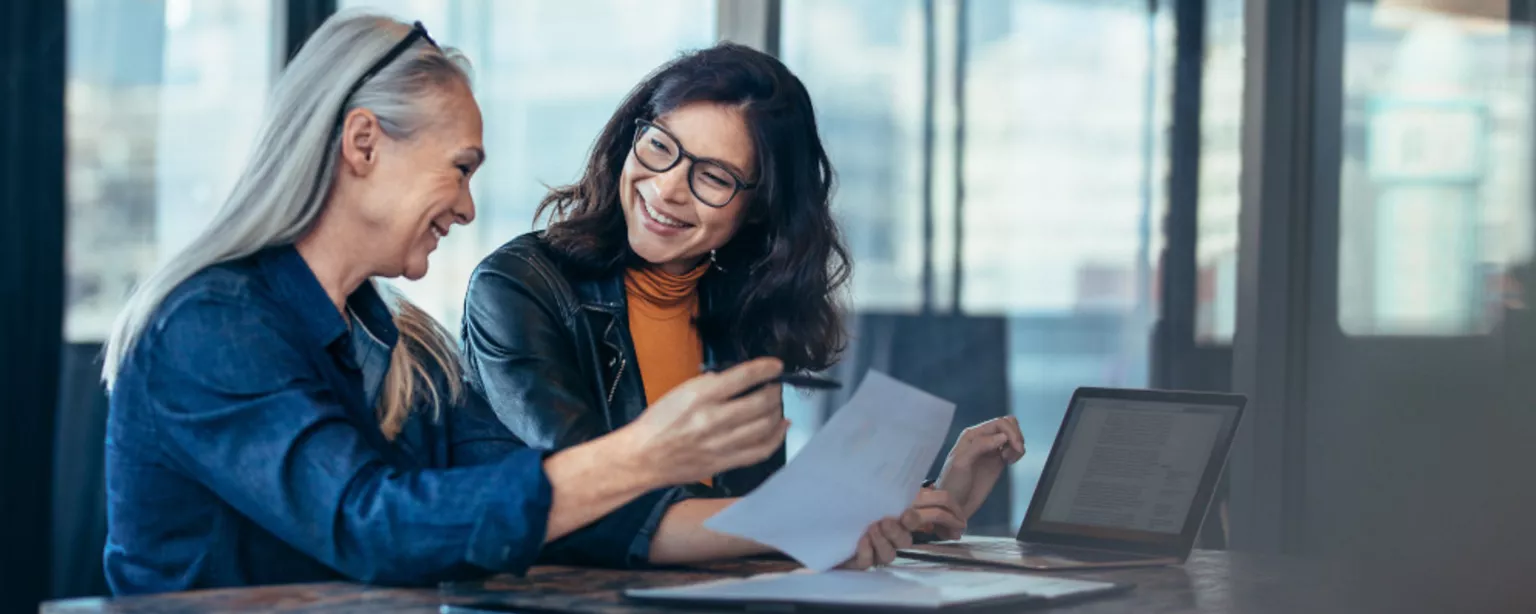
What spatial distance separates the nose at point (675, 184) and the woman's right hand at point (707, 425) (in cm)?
77

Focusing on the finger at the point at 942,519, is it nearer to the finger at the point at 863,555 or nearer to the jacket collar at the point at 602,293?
the finger at the point at 863,555

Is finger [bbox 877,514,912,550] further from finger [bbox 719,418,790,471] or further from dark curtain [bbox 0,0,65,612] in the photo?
dark curtain [bbox 0,0,65,612]

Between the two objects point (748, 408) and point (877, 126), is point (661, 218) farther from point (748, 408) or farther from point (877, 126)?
point (877, 126)

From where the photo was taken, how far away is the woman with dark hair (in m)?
1.86


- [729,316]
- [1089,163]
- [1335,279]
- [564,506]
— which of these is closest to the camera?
[564,506]

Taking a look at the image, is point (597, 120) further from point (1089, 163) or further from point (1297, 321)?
point (1297, 321)

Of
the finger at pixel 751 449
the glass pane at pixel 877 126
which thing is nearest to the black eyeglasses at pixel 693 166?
the finger at pixel 751 449

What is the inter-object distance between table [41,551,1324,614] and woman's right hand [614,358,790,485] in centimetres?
12

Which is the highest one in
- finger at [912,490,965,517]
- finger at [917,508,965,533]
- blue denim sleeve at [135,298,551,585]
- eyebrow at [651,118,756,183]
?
eyebrow at [651,118,756,183]

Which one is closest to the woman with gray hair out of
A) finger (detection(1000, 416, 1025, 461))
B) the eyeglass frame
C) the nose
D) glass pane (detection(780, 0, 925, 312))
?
the eyeglass frame

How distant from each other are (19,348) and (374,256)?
378mm

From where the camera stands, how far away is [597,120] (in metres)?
4.11

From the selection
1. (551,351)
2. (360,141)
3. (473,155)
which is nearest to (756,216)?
(551,351)

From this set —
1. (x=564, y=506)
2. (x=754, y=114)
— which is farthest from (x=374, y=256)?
(x=754, y=114)
